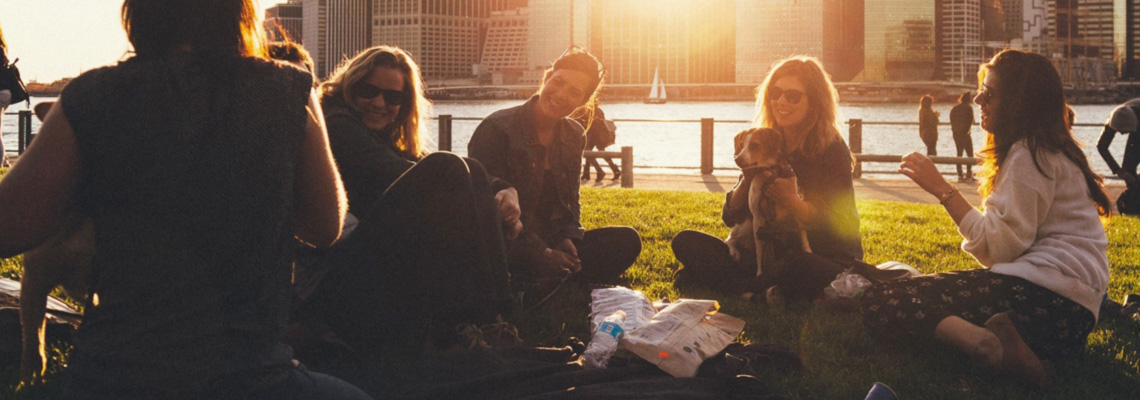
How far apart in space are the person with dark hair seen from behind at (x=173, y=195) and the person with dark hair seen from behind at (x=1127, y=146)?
359 inches

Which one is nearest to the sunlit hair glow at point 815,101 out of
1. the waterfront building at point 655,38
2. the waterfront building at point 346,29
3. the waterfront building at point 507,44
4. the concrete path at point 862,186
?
the concrete path at point 862,186

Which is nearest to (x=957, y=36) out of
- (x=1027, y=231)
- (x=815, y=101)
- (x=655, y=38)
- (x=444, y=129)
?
(x=655, y=38)

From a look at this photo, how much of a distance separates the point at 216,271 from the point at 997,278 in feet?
9.48

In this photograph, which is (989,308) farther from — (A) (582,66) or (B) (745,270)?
(A) (582,66)

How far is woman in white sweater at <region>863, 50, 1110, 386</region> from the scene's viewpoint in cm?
340

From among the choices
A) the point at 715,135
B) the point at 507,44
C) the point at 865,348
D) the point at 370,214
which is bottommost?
the point at 865,348

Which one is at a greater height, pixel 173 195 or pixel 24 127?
pixel 24 127

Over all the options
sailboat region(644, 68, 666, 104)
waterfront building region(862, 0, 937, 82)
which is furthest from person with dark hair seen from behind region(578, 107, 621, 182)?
waterfront building region(862, 0, 937, 82)

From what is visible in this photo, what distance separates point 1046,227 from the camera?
3459mm

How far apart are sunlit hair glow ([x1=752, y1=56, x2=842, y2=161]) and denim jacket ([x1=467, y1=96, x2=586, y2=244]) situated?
1110mm

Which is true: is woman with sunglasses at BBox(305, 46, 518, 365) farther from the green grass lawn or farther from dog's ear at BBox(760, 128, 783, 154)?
dog's ear at BBox(760, 128, 783, 154)

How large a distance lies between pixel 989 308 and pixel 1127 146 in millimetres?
7789

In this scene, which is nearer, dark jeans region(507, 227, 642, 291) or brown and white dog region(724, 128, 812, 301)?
brown and white dog region(724, 128, 812, 301)

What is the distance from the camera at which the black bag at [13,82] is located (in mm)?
6844
